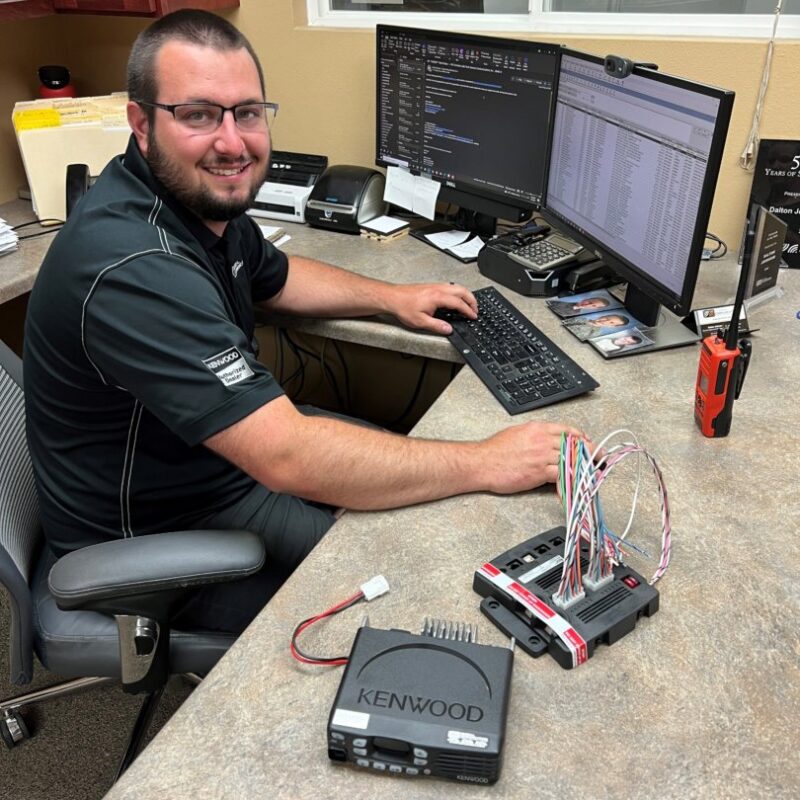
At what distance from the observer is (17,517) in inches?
50.8

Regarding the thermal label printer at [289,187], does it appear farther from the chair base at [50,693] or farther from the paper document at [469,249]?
the chair base at [50,693]

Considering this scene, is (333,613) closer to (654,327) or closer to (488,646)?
(488,646)

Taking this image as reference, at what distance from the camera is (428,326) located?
1.60m

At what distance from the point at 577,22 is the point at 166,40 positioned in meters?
1.14

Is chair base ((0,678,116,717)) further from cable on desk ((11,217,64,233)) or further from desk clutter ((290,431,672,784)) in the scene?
cable on desk ((11,217,64,233))

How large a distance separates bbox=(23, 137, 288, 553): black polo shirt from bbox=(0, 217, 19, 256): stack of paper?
841 mm

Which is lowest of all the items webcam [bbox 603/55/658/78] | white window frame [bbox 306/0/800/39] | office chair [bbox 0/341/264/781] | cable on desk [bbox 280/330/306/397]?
cable on desk [bbox 280/330/306/397]

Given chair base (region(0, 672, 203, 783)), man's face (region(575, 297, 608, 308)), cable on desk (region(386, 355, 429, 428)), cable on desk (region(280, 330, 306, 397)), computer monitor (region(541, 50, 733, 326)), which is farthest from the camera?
cable on desk (region(280, 330, 306, 397))

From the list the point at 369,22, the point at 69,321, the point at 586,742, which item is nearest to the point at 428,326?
the point at 69,321

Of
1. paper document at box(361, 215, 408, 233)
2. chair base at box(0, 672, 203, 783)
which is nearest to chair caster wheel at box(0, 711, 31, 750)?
chair base at box(0, 672, 203, 783)

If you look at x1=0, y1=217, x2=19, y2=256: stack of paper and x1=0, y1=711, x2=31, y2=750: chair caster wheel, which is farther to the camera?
x1=0, y1=217, x2=19, y2=256: stack of paper

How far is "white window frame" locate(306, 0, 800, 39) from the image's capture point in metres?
1.78

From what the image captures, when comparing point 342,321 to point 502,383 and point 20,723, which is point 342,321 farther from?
point 20,723

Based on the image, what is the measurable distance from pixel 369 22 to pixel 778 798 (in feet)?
6.98
